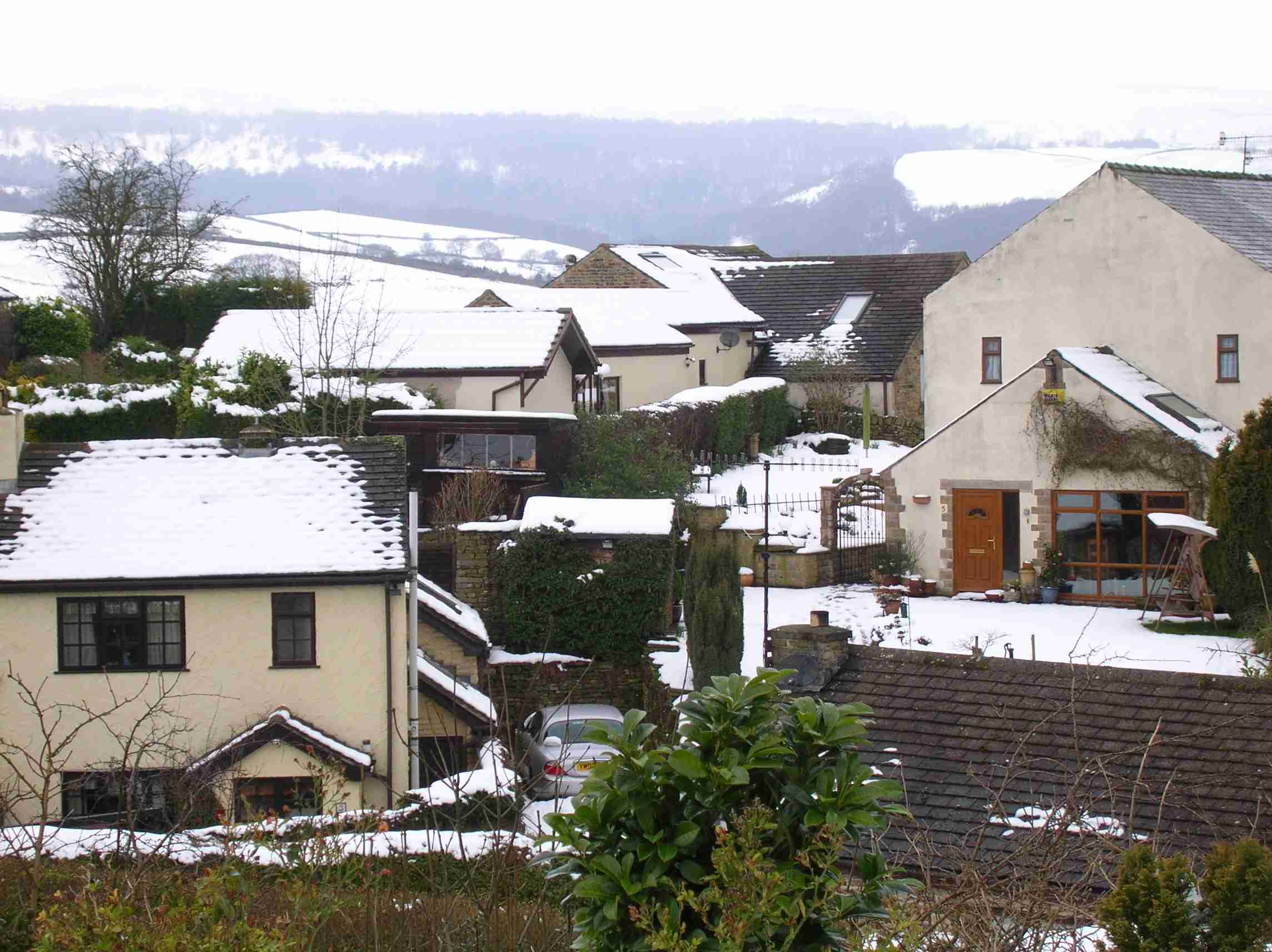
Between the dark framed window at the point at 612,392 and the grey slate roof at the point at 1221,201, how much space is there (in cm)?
1351

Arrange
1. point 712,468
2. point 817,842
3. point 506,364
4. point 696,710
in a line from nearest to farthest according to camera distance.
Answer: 1. point 817,842
2. point 696,710
3. point 506,364
4. point 712,468

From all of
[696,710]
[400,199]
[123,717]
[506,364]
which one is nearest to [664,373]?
[506,364]

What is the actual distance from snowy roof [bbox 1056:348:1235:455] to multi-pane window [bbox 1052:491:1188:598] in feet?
4.35

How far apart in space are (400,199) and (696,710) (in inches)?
7749

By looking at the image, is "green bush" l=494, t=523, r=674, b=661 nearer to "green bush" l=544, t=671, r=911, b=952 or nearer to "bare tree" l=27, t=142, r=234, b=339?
"green bush" l=544, t=671, r=911, b=952

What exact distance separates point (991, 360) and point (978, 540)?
6.55m

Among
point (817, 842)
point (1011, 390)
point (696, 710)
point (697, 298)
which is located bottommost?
point (817, 842)

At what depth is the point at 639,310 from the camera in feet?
139

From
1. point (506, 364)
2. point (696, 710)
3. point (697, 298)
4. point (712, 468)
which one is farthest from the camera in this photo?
point (697, 298)

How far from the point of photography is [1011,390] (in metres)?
27.3

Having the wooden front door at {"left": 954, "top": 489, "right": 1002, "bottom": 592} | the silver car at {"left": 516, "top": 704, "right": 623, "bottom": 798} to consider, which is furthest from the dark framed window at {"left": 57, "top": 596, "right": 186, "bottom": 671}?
the wooden front door at {"left": 954, "top": 489, "right": 1002, "bottom": 592}

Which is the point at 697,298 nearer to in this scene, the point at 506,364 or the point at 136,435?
the point at 506,364

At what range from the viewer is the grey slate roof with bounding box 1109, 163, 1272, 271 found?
2941 cm

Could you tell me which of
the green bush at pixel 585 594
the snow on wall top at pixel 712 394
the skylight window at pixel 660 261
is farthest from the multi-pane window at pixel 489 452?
the skylight window at pixel 660 261
